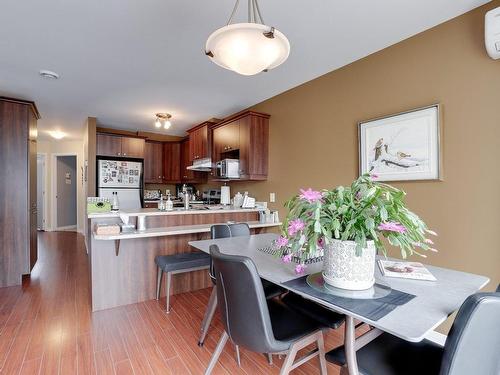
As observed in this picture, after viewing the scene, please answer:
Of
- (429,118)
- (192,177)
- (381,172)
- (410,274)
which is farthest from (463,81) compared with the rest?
(192,177)

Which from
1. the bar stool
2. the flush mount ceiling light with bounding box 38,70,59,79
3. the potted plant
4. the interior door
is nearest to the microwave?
the bar stool

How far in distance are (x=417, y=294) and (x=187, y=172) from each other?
5.02 metres

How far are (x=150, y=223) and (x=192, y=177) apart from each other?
2.57 meters

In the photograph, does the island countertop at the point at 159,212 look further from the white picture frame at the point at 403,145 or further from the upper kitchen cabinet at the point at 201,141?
the white picture frame at the point at 403,145

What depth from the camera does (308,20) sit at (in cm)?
195

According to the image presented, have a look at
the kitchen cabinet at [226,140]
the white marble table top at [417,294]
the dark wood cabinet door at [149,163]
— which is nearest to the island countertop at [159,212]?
the kitchen cabinet at [226,140]

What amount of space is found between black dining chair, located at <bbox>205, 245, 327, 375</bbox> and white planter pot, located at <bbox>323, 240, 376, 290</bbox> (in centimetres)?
34

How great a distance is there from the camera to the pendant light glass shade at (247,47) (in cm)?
125

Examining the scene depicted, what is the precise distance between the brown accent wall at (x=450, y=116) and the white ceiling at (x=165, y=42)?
15 centimetres

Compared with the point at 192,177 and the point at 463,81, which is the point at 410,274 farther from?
the point at 192,177

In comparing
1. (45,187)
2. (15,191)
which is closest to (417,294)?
(15,191)

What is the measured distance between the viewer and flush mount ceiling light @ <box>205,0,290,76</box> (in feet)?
4.11

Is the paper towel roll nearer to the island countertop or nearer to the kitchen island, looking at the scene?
the island countertop

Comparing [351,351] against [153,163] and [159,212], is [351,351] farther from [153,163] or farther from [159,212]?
[153,163]
